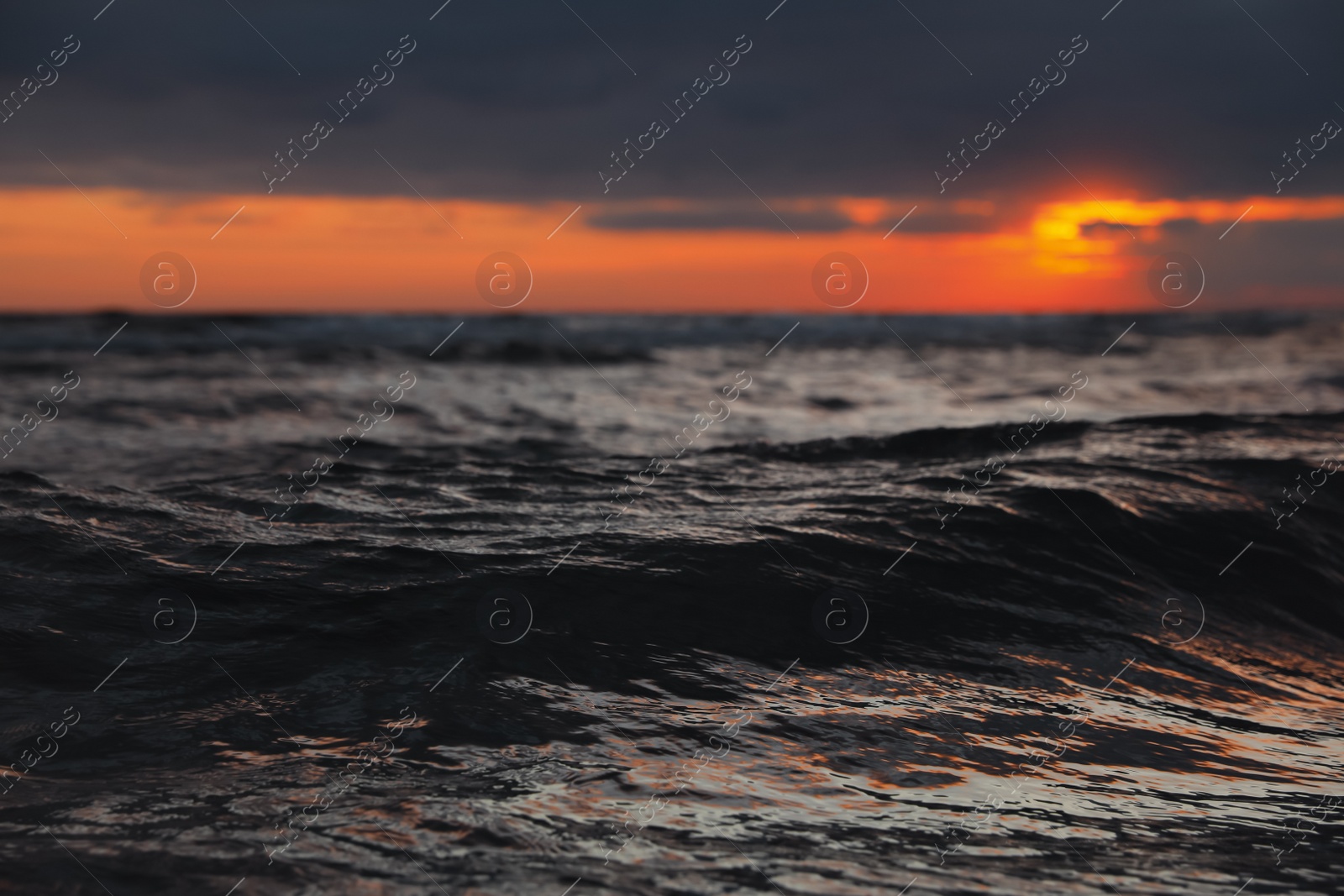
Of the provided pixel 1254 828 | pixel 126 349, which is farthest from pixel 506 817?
pixel 126 349

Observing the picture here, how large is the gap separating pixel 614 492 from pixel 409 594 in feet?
7.38

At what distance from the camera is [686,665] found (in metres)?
3.97

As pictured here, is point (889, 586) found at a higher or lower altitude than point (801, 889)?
higher

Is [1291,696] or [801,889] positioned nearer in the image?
[801,889]

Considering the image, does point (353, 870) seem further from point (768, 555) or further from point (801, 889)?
point (768, 555)

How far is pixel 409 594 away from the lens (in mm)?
4406

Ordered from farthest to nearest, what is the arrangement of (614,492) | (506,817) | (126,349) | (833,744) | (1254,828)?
(126,349) < (614,492) < (833,744) < (1254,828) < (506,817)

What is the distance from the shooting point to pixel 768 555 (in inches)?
201

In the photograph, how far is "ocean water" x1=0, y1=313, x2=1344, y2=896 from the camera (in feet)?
8.68

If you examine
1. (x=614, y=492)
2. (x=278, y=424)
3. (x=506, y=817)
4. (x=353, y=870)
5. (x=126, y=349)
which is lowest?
(x=353, y=870)

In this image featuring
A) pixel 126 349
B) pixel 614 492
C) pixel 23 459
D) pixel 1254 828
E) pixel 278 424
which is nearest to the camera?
pixel 1254 828

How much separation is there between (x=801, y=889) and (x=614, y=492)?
4.16 m

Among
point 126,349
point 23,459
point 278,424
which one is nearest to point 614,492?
point 23,459

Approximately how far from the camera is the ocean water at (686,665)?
8.68 ft
